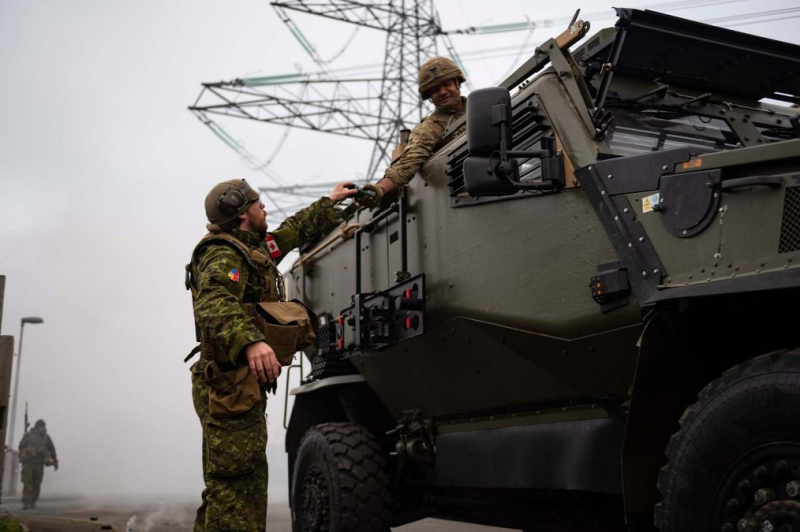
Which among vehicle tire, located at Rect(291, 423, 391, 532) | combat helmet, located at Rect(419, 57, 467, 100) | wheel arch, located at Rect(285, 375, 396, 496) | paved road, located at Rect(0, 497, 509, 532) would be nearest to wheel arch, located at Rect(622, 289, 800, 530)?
vehicle tire, located at Rect(291, 423, 391, 532)

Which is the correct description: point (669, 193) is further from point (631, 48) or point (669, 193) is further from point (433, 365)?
point (433, 365)

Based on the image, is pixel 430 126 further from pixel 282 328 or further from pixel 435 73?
pixel 282 328

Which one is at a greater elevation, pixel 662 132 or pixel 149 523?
pixel 662 132

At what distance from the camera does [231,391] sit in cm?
404

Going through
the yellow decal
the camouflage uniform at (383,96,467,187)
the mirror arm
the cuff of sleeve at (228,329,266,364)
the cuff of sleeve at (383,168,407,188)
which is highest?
the camouflage uniform at (383,96,467,187)

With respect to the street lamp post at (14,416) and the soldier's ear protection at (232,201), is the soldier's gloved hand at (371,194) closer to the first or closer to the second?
the soldier's ear protection at (232,201)

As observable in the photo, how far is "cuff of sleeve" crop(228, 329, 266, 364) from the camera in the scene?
12.6ft

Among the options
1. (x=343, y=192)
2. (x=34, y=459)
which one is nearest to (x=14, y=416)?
(x=34, y=459)

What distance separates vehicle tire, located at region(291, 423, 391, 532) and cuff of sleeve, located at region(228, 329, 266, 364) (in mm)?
1886

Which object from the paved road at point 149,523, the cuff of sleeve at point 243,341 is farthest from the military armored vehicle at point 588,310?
the paved road at point 149,523

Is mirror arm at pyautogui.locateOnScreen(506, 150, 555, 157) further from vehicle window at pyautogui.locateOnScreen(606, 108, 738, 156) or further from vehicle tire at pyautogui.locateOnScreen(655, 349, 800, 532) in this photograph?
vehicle tire at pyautogui.locateOnScreen(655, 349, 800, 532)

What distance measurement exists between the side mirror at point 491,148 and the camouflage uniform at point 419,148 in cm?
148

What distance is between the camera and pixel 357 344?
548 cm

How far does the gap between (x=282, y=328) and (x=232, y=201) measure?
0.66m
